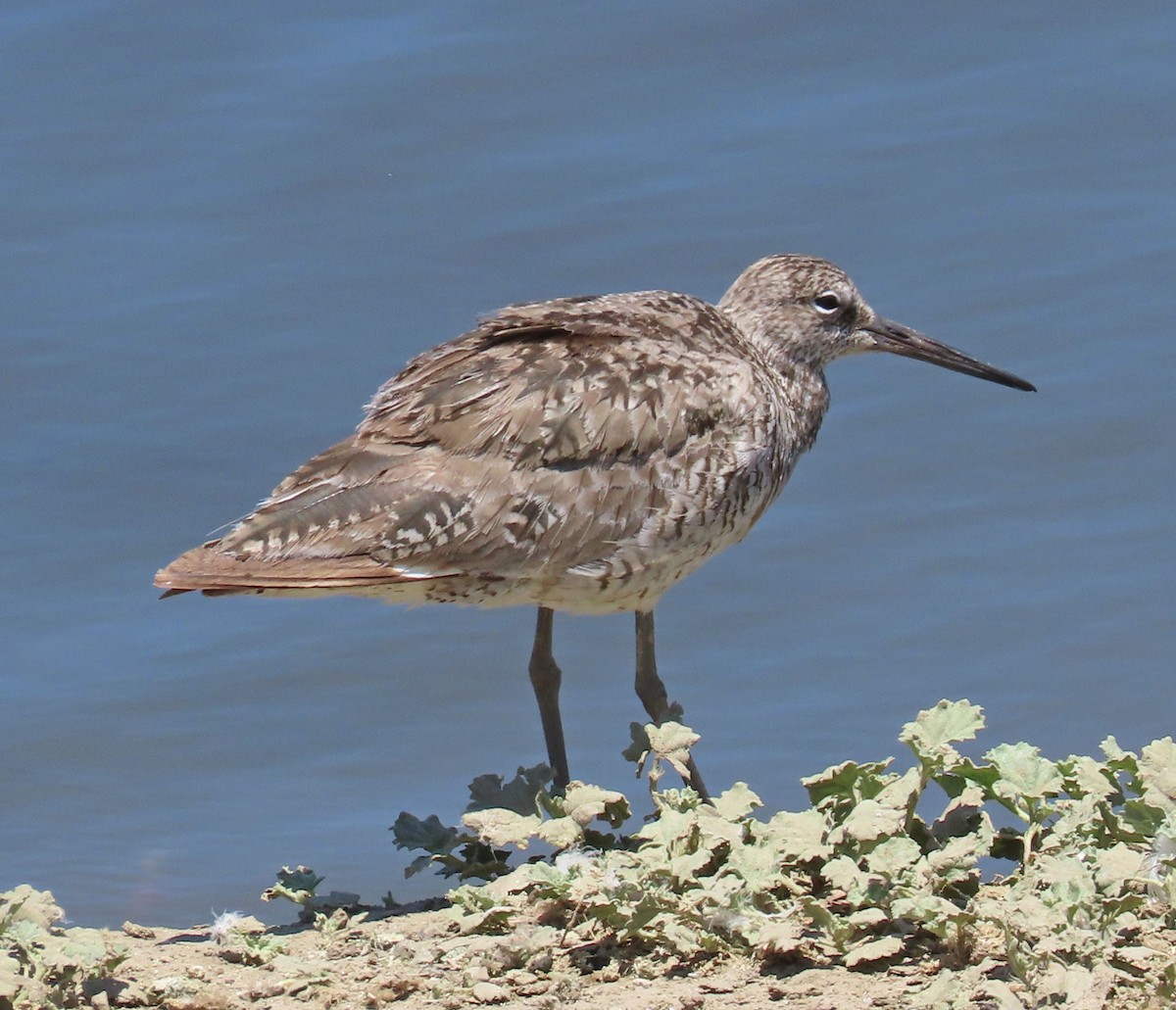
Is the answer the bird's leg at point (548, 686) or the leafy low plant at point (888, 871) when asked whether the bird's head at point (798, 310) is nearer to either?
the bird's leg at point (548, 686)

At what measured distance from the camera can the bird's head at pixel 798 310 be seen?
820 centimetres

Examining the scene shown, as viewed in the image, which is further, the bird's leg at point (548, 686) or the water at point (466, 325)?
the water at point (466, 325)

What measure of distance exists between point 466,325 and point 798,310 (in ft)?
9.24

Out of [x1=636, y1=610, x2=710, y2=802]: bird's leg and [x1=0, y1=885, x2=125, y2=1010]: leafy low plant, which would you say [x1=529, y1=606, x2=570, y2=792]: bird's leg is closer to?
[x1=636, y1=610, x2=710, y2=802]: bird's leg

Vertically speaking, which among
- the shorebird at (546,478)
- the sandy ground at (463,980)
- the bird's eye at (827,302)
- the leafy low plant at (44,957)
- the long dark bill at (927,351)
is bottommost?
the sandy ground at (463,980)

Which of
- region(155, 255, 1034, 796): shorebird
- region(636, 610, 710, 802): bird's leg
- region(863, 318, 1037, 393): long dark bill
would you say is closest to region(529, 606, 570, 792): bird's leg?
region(155, 255, 1034, 796): shorebird

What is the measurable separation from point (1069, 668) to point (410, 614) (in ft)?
9.00

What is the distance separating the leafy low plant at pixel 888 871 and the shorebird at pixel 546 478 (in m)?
0.62

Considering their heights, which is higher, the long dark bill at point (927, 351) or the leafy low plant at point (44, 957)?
the long dark bill at point (927, 351)

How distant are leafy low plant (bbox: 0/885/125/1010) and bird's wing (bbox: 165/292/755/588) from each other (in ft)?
4.34

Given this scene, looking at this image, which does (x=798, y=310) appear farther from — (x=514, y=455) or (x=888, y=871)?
(x=888, y=871)

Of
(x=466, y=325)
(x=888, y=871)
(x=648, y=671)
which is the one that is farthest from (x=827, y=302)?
(x=888, y=871)

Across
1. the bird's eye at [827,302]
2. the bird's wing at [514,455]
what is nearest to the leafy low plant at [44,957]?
the bird's wing at [514,455]

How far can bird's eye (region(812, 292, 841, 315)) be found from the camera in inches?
324
